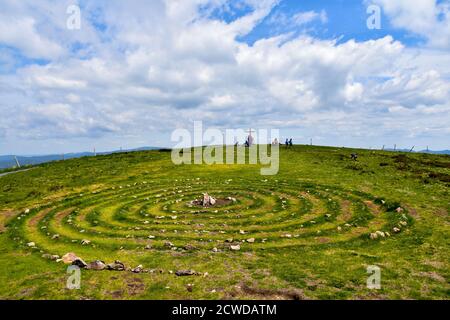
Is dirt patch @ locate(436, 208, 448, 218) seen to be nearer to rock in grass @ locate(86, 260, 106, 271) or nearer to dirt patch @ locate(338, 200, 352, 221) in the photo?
dirt patch @ locate(338, 200, 352, 221)

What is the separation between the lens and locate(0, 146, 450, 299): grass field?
1255 centimetres

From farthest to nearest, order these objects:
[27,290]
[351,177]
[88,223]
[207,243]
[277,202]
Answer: [351,177] < [277,202] < [88,223] < [207,243] < [27,290]

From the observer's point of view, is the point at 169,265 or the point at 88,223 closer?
the point at 169,265

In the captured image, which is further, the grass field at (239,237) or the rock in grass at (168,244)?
the rock in grass at (168,244)

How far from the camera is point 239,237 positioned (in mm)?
19125

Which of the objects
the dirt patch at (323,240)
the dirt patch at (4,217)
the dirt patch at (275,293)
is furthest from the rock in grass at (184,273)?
the dirt patch at (4,217)

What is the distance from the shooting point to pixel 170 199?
97.1 ft

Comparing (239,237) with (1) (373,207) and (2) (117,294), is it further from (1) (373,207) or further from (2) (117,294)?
(1) (373,207)

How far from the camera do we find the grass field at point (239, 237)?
12555 millimetres

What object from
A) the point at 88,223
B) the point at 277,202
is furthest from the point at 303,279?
the point at 88,223

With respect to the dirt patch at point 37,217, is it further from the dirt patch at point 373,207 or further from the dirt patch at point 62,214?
the dirt patch at point 373,207

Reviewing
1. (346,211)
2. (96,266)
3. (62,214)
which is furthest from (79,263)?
(346,211)
